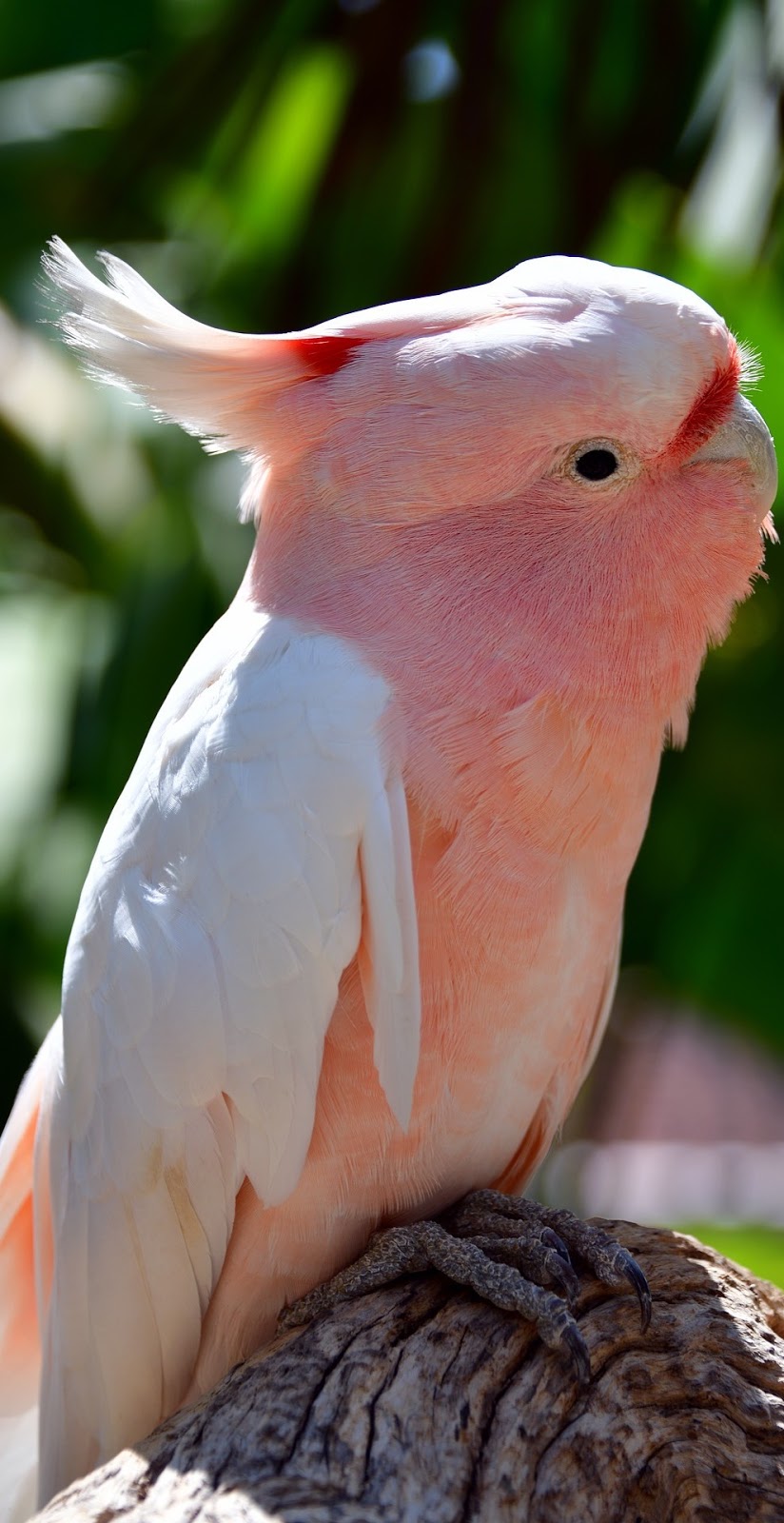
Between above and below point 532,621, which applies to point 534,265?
above

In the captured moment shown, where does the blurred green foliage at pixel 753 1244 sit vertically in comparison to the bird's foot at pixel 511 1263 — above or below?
below

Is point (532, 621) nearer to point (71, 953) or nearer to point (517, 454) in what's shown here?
point (517, 454)

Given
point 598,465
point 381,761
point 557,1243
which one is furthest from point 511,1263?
point 598,465

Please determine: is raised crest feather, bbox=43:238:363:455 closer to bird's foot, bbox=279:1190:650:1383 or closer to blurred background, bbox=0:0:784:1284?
bird's foot, bbox=279:1190:650:1383

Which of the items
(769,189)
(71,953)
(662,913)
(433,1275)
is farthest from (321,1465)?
(769,189)

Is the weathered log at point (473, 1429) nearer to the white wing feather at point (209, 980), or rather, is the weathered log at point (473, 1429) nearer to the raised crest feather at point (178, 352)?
the white wing feather at point (209, 980)

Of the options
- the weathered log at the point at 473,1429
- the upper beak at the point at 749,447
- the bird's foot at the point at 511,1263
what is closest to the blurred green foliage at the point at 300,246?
the upper beak at the point at 749,447

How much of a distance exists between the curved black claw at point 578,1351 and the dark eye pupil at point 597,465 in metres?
0.85

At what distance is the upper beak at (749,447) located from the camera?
1394mm

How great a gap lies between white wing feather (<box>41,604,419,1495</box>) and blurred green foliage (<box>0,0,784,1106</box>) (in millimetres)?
1145

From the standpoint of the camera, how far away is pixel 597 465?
1372 mm

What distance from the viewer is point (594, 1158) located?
340 centimetres

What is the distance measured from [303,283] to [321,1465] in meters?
2.51

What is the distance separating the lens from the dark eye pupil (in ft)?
4.50
